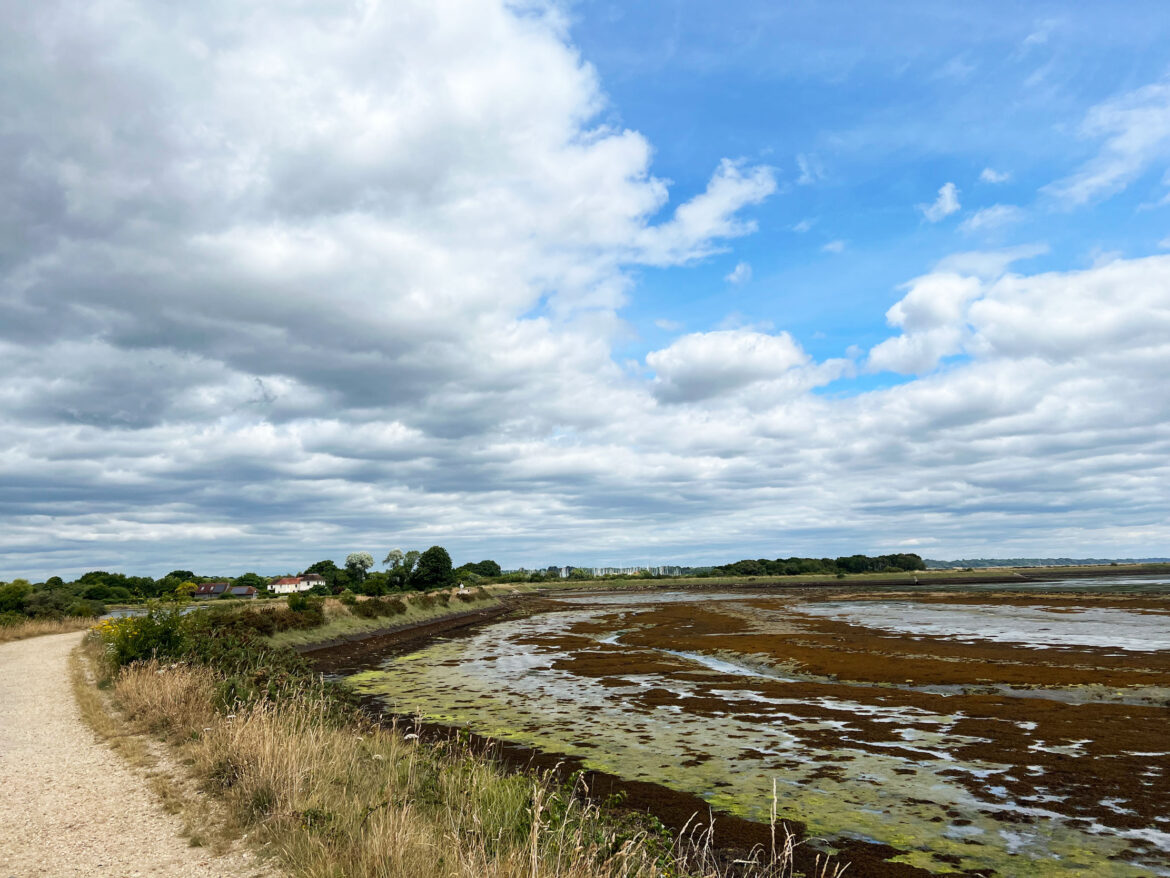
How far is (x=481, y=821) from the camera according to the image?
750 centimetres

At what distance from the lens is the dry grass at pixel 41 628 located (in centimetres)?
3606

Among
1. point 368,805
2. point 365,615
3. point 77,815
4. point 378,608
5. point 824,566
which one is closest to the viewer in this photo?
point 368,805

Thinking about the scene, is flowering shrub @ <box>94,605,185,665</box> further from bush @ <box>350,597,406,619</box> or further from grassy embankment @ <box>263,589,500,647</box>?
bush @ <box>350,597,406,619</box>

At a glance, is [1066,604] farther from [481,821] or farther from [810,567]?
[810,567]

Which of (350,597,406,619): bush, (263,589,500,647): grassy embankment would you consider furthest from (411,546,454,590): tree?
(350,597,406,619): bush

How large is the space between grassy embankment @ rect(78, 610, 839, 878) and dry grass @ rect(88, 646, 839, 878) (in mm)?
23

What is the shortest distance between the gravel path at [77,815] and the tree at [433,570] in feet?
342

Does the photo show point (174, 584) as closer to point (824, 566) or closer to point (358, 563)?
point (358, 563)

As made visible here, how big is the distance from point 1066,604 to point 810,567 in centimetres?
12825

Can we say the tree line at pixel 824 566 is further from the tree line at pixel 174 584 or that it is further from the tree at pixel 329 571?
the tree at pixel 329 571

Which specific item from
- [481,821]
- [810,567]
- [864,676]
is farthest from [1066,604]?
[810,567]

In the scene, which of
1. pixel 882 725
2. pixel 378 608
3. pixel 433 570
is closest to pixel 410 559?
pixel 433 570

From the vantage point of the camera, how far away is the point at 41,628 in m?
39.7

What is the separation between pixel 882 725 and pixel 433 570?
107139 mm
